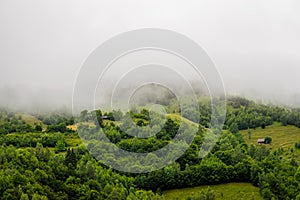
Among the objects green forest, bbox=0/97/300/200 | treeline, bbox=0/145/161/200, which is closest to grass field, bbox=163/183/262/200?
green forest, bbox=0/97/300/200

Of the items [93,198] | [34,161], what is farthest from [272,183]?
[34,161]

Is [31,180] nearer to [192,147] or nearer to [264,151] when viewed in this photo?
[192,147]

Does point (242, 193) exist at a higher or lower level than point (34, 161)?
lower

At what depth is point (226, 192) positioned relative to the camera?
139m

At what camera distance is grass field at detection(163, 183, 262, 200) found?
135125 mm

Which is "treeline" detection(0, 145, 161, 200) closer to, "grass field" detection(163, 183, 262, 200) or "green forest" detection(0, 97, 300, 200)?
"green forest" detection(0, 97, 300, 200)

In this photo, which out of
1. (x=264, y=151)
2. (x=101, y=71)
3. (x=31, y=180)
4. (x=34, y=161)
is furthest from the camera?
(x=264, y=151)

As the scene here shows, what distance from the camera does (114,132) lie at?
175750 millimetres

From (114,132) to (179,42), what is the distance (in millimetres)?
95198

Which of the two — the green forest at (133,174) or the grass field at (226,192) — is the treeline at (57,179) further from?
the grass field at (226,192)

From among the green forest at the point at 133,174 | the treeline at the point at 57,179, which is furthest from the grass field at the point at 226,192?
the treeline at the point at 57,179

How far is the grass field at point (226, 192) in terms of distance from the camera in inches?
5320

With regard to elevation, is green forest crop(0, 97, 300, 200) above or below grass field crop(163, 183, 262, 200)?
above

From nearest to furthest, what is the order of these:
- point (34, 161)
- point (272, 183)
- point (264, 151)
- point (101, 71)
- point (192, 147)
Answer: point (101, 71) → point (34, 161) → point (272, 183) → point (192, 147) → point (264, 151)
